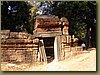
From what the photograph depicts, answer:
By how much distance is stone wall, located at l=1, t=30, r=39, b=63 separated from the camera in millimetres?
3393

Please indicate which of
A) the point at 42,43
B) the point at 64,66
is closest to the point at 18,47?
the point at 42,43

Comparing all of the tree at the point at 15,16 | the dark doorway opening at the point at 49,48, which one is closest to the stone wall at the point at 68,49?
the dark doorway opening at the point at 49,48

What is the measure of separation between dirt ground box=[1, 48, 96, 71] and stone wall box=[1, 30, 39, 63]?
72mm

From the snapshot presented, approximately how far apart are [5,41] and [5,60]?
229 millimetres

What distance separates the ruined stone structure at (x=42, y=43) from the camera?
3.40 m

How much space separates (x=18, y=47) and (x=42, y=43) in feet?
0.97

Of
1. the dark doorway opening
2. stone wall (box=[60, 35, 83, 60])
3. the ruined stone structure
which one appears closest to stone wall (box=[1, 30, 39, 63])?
the ruined stone structure

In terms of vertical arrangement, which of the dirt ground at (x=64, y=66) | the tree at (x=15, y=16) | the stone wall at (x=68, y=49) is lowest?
the dirt ground at (x=64, y=66)

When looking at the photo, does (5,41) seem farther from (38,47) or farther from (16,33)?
(38,47)

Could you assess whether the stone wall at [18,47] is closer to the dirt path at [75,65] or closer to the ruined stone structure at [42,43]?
the ruined stone structure at [42,43]

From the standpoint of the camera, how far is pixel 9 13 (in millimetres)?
3414

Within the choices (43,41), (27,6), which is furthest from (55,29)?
(27,6)

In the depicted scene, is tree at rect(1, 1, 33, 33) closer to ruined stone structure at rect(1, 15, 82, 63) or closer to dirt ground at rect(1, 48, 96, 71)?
ruined stone structure at rect(1, 15, 82, 63)

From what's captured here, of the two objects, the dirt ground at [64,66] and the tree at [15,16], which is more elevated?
the tree at [15,16]
